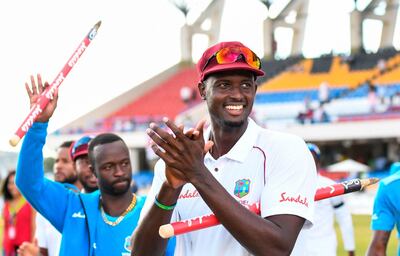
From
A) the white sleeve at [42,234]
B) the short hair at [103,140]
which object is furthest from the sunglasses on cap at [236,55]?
the white sleeve at [42,234]

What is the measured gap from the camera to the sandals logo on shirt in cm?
287

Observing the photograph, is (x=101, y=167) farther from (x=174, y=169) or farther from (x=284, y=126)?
(x=284, y=126)

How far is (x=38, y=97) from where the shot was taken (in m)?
3.87

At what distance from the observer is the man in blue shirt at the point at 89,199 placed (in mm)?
3947

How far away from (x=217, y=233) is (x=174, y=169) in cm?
44

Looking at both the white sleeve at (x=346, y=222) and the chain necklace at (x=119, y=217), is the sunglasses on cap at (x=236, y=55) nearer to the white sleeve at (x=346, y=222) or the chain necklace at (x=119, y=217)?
the chain necklace at (x=119, y=217)

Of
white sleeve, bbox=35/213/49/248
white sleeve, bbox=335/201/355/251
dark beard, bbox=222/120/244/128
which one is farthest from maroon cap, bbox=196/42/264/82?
white sleeve, bbox=335/201/355/251

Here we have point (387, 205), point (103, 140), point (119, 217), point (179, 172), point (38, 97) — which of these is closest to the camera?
point (179, 172)

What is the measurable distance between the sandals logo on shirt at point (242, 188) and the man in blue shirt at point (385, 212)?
235 cm

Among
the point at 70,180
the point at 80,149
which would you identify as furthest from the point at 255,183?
the point at 70,180

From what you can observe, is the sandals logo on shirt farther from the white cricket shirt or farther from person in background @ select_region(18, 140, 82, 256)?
person in background @ select_region(18, 140, 82, 256)

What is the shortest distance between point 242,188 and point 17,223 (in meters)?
5.54

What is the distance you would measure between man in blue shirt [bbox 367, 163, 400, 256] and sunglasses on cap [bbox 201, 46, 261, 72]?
2461 millimetres

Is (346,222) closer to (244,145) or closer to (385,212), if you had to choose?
(385,212)
